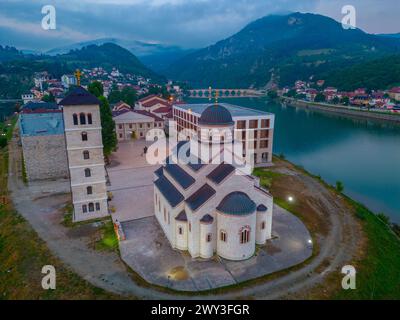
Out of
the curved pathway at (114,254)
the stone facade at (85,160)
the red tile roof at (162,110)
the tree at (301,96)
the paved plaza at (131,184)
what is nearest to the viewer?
the curved pathway at (114,254)

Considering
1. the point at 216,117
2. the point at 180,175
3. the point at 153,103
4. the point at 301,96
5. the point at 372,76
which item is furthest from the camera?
the point at 301,96

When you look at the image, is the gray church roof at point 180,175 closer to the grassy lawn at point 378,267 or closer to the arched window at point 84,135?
the arched window at point 84,135

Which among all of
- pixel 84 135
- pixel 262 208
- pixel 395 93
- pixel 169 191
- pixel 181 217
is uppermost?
pixel 395 93

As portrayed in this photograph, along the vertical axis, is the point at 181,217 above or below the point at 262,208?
below

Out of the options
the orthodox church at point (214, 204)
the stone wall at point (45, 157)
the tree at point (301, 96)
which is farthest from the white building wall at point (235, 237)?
the tree at point (301, 96)

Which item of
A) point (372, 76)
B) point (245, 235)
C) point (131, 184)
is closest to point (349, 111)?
point (372, 76)

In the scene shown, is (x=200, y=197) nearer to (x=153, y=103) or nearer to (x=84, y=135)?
(x=84, y=135)
